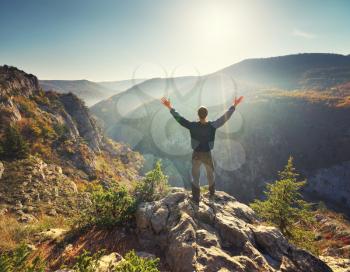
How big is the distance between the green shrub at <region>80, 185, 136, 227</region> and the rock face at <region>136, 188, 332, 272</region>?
0.40m

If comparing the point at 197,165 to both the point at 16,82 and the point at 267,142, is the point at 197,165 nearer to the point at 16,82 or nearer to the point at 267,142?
the point at 16,82

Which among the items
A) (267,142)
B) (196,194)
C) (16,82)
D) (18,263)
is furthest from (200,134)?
(267,142)

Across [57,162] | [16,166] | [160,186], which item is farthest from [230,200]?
[57,162]

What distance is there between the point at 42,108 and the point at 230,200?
39.5 metres

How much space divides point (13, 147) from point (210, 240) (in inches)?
879

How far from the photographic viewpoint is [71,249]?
6871 millimetres

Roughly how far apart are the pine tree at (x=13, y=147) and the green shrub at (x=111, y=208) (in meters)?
18.1

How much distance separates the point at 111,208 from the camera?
8.01 metres

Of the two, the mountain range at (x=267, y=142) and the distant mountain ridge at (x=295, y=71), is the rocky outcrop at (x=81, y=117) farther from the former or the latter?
the distant mountain ridge at (x=295, y=71)

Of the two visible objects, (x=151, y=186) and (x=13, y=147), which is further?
(x=13, y=147)

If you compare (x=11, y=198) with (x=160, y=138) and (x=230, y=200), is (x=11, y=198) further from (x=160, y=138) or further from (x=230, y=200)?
(x=160, y=138)

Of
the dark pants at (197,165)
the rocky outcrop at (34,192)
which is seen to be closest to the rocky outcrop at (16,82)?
the rocky outcrop at (34,192)

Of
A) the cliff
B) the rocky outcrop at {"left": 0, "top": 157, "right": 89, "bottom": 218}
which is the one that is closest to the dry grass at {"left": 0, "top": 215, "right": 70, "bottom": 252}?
the cliff

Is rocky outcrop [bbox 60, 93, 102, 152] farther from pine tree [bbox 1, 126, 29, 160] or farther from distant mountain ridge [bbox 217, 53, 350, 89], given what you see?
distant mountain ridge [bbox 217, 53, 350, 89]
